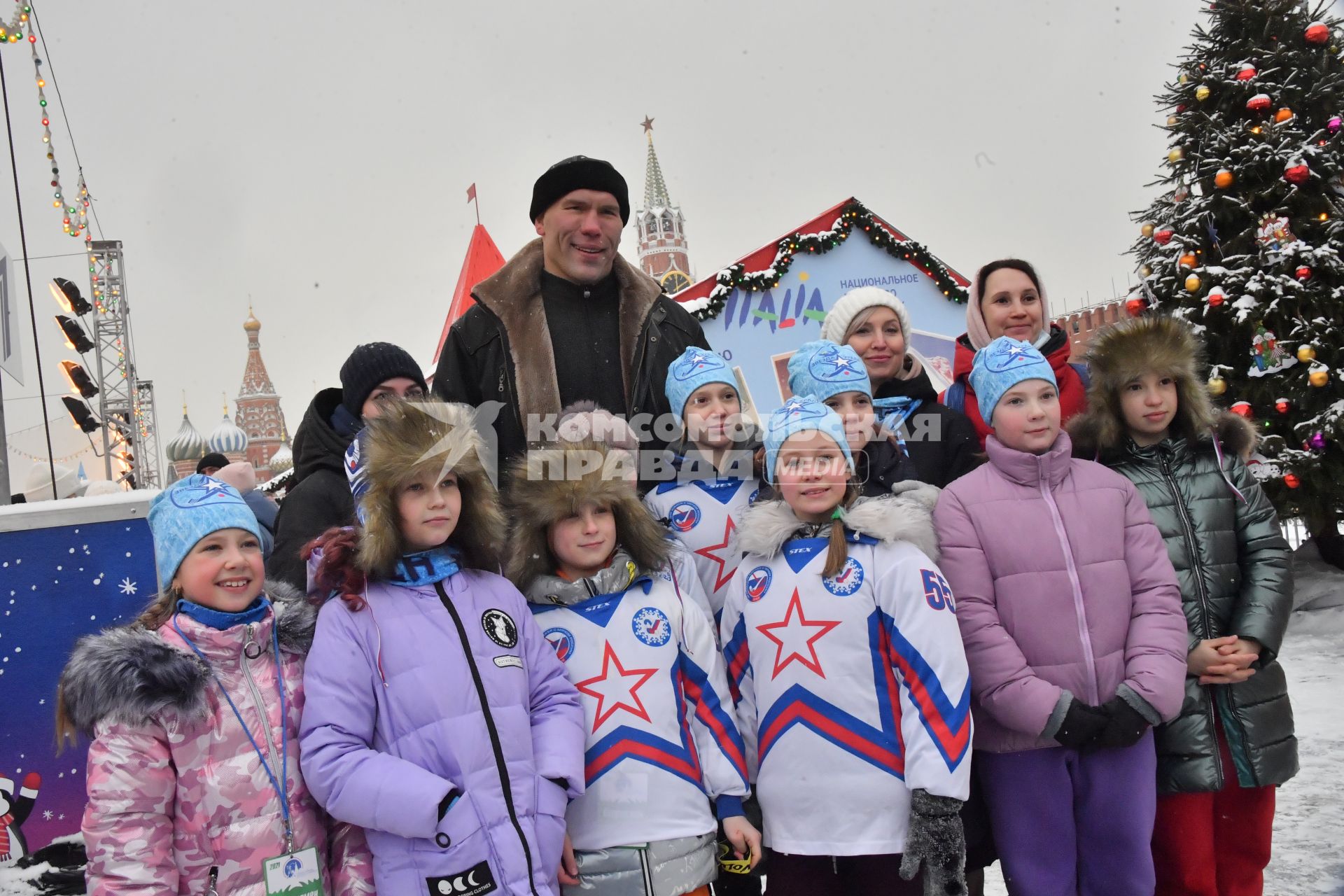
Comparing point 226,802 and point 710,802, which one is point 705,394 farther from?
point 226,802

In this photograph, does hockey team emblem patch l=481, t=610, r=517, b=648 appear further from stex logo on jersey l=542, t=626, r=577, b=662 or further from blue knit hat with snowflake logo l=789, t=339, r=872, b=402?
blue knit hat with snowflake logo l=789, t=339, r=872, b=402

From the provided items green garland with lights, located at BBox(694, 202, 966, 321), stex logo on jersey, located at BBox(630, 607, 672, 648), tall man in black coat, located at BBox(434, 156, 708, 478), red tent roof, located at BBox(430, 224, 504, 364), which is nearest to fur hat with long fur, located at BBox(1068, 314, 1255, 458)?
tall man in black coat, located at BBox(434, 156, 708, 478)

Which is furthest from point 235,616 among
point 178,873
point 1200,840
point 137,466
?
point 137,466

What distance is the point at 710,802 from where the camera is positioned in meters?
2.27

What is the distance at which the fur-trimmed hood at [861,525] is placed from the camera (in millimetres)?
2320

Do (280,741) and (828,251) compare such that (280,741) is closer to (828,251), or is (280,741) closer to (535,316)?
(535,316)

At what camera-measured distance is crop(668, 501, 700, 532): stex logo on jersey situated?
274 centimetres

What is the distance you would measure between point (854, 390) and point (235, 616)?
1797 mm

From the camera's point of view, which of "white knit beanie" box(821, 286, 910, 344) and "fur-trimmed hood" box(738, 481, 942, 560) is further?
"white knit beanie" box(821, 286, 910, 344)

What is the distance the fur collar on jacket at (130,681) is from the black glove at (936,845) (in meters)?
1.61

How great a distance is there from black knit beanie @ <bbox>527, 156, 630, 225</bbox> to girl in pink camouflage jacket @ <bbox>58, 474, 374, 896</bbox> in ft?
4.92

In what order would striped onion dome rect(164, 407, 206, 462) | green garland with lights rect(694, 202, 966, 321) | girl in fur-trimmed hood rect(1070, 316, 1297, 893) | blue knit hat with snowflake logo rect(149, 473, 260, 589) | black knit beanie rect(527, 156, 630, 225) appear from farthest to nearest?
striped onion dome rect(164, 407, 206, 462) → green garland with lights rect(694, 202, 966, 321) → black knit beanie rect(527, 156, 630, 225) → girl in fur-trimmed hood rect(1070, 316, 1297, 893) → blue knit hat with snowflake logo rect(149, 473, 260, 589)

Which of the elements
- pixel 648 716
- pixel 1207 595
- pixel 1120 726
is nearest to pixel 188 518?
pixel 648 716

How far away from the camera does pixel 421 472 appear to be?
2.18m
